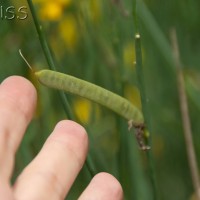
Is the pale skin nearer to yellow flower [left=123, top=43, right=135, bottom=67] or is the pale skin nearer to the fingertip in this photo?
the fingertip

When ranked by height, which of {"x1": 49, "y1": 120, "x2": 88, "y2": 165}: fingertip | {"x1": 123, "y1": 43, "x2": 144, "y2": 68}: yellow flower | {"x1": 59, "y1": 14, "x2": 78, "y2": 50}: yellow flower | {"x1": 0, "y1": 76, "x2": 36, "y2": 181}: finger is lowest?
{"x1": 123, "y1": 43, "x2": 144, "y2": 68}: yellow flower

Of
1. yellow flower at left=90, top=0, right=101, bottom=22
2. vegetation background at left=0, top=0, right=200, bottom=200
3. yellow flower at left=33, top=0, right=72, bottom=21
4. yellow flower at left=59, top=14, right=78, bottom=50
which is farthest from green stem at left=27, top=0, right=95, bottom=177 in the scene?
yellow flower at left=59, top=14, right=78, bottom=50

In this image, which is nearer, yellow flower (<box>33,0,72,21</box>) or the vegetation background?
the vegetation background

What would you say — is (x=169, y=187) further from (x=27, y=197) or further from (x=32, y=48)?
(x=27, y=197)

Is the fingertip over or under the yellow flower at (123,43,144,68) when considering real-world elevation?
over

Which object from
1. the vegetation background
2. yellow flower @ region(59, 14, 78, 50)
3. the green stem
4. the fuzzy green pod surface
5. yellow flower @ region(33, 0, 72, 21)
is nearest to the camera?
the fuzzy green pod surface

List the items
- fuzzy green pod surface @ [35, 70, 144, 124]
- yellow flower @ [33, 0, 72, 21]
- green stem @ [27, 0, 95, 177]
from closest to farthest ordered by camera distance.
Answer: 1. fuzzy green pod surface @ [35, 70, 144, 124]
2. green stem @ [27, 0, 95, 177]
3. yellow flower @ [33, 0, 72, 21]
